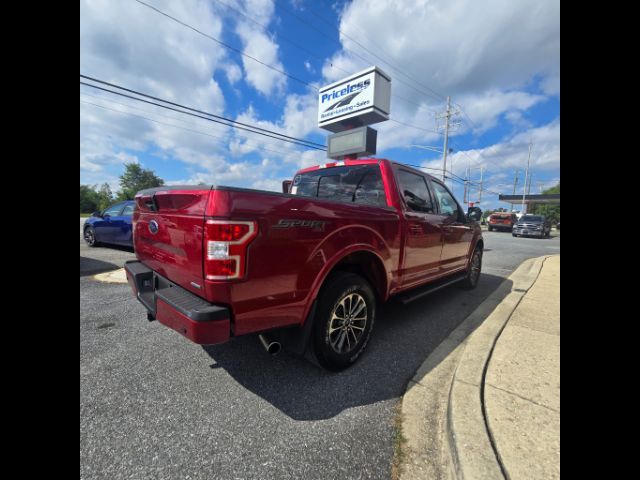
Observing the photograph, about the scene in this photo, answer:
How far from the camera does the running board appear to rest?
3.30m

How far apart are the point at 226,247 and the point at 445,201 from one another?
150 inches

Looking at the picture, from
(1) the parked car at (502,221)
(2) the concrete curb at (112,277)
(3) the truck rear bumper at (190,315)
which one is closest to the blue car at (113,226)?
(2) the concrete curb at (112,277)

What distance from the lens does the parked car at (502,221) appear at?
27.7m

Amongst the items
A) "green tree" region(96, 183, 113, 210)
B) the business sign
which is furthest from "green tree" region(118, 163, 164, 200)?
the business sign

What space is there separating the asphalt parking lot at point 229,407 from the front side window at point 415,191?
63.1 inches

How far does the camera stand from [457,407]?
6.28 ft

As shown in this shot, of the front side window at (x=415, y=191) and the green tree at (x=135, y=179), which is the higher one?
the green tree at (x=135, y=179)

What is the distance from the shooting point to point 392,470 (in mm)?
1533

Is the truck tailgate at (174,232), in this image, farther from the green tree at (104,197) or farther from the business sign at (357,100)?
the green tree at (104,197)

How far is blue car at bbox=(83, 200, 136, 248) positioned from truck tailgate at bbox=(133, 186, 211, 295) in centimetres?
611

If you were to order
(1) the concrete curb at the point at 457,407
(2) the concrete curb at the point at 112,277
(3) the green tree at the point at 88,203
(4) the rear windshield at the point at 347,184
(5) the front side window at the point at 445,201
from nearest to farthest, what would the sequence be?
1. (1) the concrete curb at the point at 457,407
2. (4) the rear windshield at the point at 347,184
3. (5) the front side window at the point at 445,201
4. (2) the concrete curb at the point at 112,277
5. (3) the green tree at the point at 88,203

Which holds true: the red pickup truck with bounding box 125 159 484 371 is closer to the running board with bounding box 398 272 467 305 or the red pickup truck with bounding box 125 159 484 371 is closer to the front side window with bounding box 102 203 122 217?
the running board with bounding box 398 272 467 305

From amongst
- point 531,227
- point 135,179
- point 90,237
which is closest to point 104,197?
point 135,179
